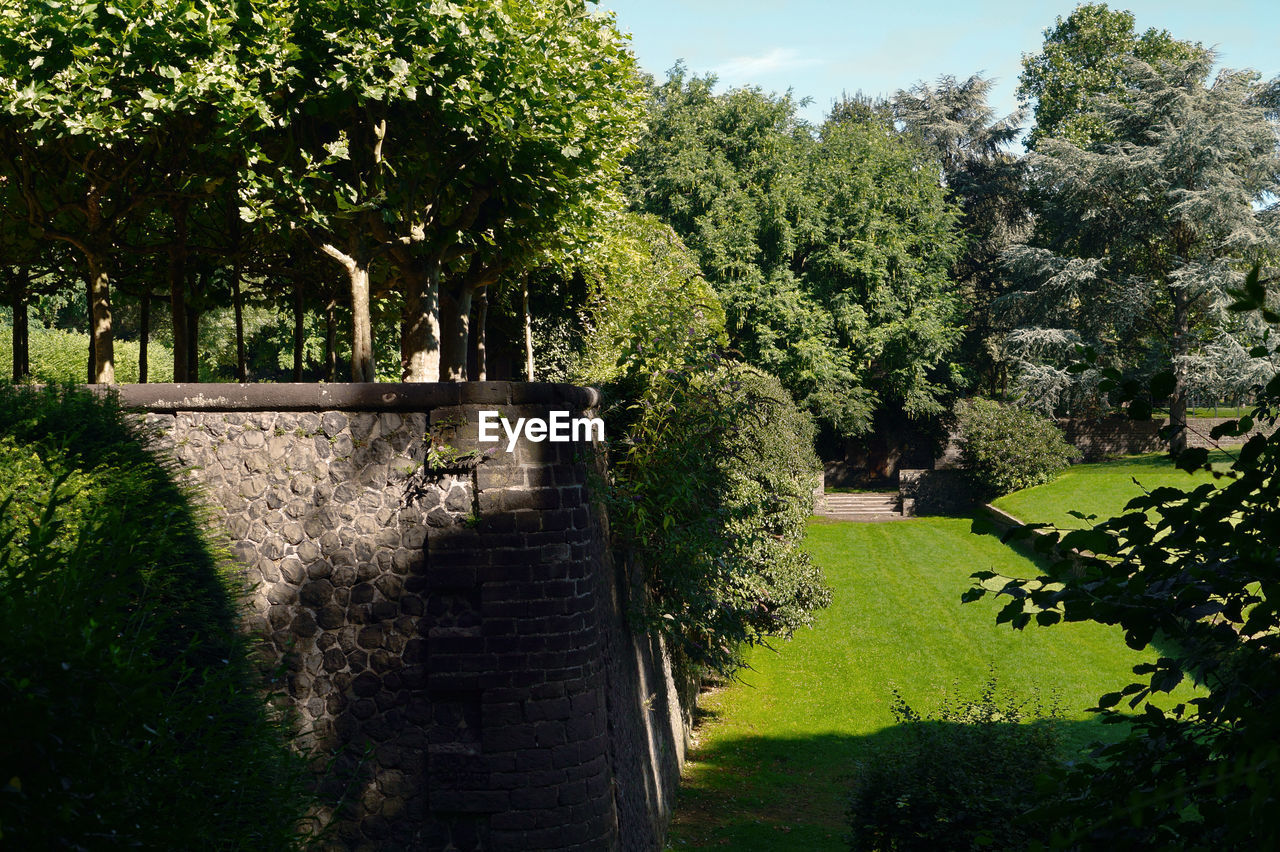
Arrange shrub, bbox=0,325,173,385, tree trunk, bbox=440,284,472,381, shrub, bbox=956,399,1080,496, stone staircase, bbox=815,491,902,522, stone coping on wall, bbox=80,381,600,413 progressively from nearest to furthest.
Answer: stone coping on wall, bbox=80,381,600,413, tree trunk, bbox=440,284,472,381, shrub, bbox=0,325,173,385, shrub, bbox=956,399,1080,496, stone staircase, bbox=815,491,902,522

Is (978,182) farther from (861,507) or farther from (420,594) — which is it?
(420,594)

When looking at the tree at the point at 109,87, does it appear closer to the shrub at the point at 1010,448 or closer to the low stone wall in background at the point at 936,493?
the shrub at the point at 1010,448

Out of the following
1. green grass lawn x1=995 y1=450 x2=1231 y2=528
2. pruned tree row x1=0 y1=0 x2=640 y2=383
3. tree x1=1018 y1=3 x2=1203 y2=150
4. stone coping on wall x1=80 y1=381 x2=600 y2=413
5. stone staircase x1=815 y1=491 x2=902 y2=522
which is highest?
tree x1=1018 y1=3 x2=1203 y2=150

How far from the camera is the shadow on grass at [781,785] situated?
11.3 m

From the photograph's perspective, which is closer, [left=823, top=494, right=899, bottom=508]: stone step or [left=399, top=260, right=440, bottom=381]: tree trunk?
[left=399, top=260, right=440, bottom=381]: tree trunk

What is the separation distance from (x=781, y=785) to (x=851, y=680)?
19.0 ft

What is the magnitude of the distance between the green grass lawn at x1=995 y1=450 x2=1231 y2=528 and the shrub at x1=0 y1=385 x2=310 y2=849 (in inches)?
973

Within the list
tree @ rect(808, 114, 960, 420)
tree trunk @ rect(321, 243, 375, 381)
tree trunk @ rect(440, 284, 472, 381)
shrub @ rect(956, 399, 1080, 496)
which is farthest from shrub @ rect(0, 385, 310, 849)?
tree @ rect(808, 114, 960, 420)

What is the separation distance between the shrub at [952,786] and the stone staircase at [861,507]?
23518mm

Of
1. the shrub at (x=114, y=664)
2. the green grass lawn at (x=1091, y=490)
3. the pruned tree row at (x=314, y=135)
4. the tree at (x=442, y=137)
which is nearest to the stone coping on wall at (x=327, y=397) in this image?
the shrub at (x=114, y=664)

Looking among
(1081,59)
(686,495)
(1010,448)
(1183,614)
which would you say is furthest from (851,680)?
(1081,59)

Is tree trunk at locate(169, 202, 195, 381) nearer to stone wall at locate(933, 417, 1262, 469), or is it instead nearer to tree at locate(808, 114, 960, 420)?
tree at locate(808, 114, 960, 420)

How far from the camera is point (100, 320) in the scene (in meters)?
12.9

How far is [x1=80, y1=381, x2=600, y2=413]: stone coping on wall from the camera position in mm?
7574
